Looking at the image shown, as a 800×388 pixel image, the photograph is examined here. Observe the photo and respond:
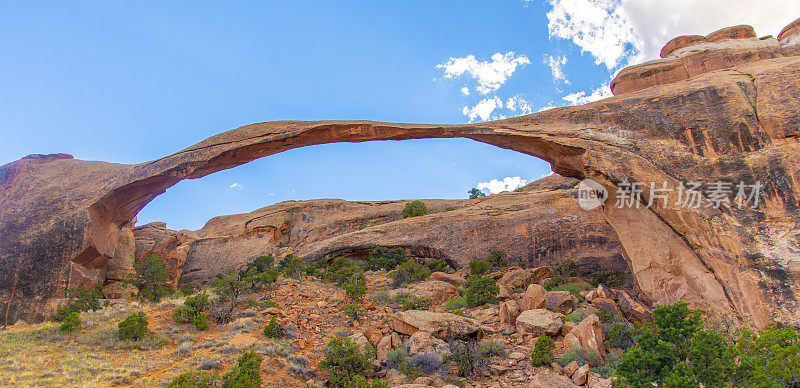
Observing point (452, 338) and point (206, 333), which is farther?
point (206, 333)

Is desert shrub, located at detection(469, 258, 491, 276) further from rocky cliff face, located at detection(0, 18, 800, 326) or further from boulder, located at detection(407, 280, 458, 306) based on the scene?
rocky cliff face, located at detection(0, 18, 800, 326)

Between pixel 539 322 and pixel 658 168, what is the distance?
5.01 metres

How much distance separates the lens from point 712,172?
1062 cm

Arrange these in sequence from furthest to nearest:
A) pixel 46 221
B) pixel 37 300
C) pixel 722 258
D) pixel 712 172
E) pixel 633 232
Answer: pixel 46 221 < pixel 37 300 < pixel 633 232 < pixel 712 172 < pixel 722 258

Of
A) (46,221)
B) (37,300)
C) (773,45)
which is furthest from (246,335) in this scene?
(773,45)

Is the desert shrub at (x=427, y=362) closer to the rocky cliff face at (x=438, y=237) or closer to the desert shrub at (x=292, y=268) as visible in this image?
the desert shrub at (x=292, y=268)

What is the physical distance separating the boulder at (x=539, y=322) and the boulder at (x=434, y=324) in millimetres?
1102

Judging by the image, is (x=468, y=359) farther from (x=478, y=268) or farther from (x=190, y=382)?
(x=478, y=268)

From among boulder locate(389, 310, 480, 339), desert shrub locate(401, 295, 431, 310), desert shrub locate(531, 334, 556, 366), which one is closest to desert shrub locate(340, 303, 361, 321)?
desert shrub locate(401, 295, 431, 310)

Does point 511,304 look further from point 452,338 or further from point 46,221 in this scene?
point 46,221

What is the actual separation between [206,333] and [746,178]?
45.1 ft

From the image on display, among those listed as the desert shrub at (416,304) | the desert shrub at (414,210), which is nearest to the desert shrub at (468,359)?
the desert shrub at (416,304)

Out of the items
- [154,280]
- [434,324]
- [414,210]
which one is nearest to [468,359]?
[434,324]

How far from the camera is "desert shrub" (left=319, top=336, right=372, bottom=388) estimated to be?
27.9 feet
